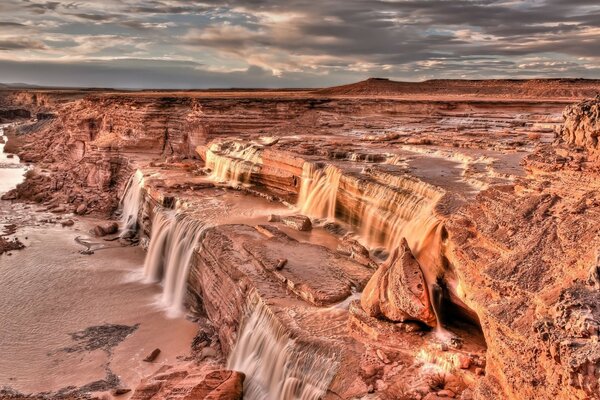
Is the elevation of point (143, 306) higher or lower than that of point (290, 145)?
lower

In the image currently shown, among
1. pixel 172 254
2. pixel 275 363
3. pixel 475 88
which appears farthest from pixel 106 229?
pixel 475 88

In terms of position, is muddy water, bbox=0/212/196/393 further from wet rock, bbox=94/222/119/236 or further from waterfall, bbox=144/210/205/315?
wet rock, bbox=94/222/119/236

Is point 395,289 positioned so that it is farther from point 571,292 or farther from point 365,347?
point 571,292

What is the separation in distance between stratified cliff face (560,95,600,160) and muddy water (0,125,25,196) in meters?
28.6

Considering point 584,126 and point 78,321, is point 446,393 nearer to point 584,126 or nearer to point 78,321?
point 584,126

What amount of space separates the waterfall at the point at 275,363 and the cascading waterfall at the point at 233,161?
11.7 meters

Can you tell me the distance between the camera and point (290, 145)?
73.7 ft

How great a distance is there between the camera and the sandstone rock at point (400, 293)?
28.9 feet

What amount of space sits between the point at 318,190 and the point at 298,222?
7.14 feet

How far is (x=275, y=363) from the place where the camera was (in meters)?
9.29

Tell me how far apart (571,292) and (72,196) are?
1014 inches

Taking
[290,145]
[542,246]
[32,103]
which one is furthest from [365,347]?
[32,103]

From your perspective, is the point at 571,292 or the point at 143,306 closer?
the point at 571,292

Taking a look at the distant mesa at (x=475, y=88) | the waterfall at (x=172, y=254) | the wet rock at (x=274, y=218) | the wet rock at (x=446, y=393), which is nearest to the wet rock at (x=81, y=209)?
the waterfall at (x=172, y=254)
